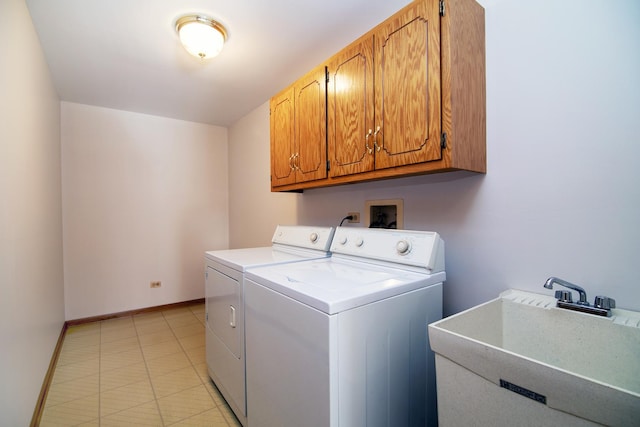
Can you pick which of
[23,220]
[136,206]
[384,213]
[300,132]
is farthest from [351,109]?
[136,206]

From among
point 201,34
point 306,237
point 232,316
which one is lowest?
point 232,316

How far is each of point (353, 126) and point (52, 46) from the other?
7.43 feet

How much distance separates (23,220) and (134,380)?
52.1 inches

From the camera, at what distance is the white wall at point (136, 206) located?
307 cm

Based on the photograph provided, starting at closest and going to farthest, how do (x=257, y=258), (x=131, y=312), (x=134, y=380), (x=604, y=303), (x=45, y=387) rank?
(x=604, y=303) < (x=257, y=258) < (x=45, y=387) < (x=134, y=380) < (x=131, y=312)

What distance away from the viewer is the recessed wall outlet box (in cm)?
172

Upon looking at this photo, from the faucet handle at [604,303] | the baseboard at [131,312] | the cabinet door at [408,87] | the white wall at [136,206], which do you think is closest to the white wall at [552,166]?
the faucet handle at [604,303]

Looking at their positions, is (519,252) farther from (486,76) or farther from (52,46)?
(52,46)

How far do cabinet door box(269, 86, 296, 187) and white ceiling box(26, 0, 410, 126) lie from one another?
37 centimetres

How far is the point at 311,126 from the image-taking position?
1.82 m

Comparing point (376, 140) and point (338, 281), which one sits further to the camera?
point (376, 140)

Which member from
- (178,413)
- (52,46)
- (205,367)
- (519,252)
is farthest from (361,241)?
(52,46)

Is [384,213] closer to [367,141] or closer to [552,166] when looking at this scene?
[367,141]

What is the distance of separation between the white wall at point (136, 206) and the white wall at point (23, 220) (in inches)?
30.6
